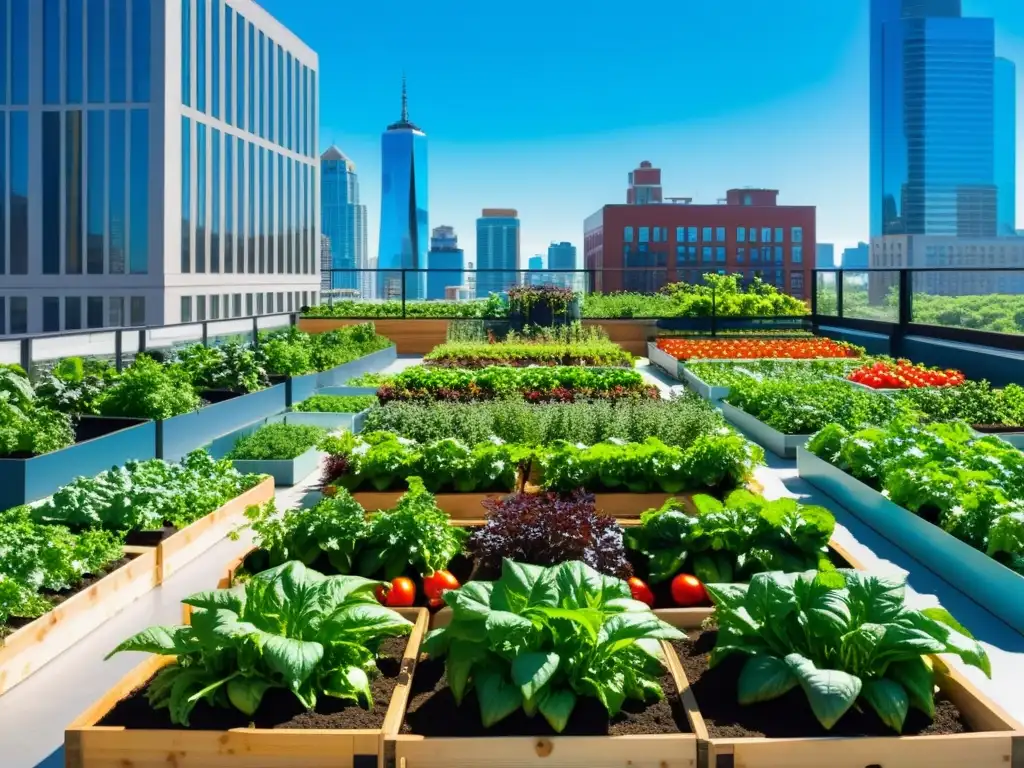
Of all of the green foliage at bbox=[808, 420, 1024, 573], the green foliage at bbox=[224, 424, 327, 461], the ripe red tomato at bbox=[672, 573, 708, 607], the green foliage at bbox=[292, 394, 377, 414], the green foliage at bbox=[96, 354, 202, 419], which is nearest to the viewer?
the ripe red tomato at bbox=[672, 573, 708, 607]

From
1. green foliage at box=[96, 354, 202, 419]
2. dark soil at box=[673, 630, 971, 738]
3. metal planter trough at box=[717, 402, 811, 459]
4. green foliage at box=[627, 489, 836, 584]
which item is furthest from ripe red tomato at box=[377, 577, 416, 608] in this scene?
metal planter trough at box=[717, 402, 811, 459]

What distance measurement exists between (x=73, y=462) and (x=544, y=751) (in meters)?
4.55

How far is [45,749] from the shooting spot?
316 cm

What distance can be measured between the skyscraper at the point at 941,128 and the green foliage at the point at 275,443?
191812mm

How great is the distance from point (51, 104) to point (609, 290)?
61.6ft

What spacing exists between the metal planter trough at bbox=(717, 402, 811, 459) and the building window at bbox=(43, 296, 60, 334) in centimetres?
2652

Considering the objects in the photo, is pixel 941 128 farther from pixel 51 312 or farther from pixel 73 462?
pixel 73 462

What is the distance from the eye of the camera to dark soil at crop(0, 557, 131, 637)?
371 cm

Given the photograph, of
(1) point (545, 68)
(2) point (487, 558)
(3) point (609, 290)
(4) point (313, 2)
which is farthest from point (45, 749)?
(1) point (545, 68)

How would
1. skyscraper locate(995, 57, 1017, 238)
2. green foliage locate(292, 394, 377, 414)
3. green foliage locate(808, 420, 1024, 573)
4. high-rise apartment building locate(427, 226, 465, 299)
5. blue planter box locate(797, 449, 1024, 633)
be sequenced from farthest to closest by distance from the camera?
skyscraper locate(995, 57, 1017, 238) → high-rise apartment building locate(427, 226, 465, 299) → green foliage locate(292, 394, 377, 414) → green foliage locate(808, 420, 1024, 573) → blue planter box locate(797, 449, 1024, 633)

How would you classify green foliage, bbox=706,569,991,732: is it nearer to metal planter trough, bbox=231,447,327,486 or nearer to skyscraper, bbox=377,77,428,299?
metal planter trough, bbox=231,447,327,486

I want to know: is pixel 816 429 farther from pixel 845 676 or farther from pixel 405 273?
pixel 405 273

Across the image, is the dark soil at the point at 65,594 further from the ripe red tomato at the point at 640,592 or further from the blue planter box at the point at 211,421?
the blue planter box at the point at 211,421

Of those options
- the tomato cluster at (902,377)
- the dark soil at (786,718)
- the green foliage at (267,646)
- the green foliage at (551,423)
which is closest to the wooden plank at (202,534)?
the green foliage at (267,646)
